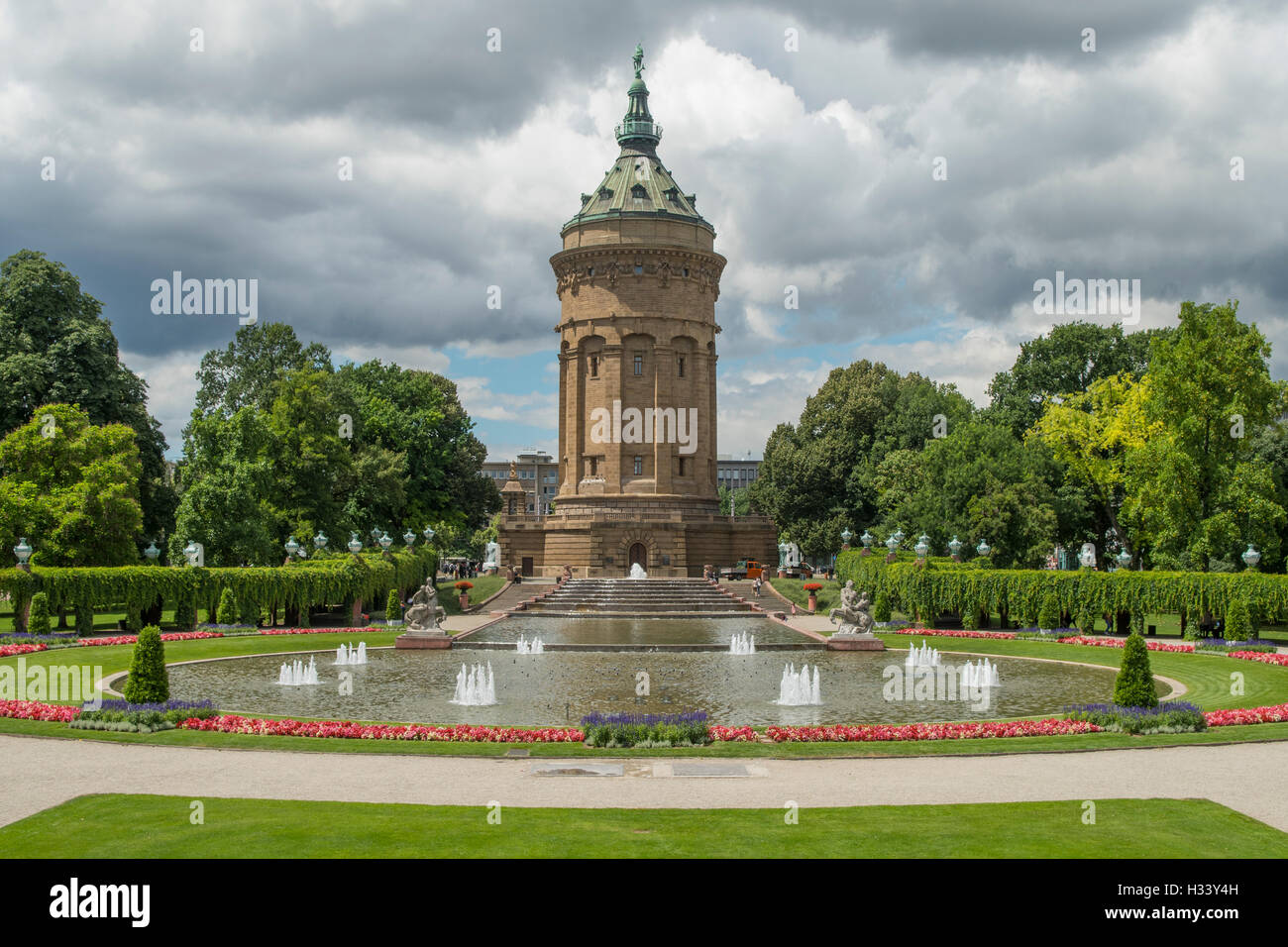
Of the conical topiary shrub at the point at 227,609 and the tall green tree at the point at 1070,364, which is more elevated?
the tall green tree at the point at 1070,364

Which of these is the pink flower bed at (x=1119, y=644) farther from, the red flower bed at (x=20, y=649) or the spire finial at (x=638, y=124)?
the spire finial at (x=638, y=124)

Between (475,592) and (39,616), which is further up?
(39,616)

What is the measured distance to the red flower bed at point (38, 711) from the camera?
21.2 metres

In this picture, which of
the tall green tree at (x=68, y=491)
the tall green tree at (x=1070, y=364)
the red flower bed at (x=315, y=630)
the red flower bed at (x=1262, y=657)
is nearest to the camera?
the red flower bed at (x=1262, y=657)

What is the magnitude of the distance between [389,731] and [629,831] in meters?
8.59

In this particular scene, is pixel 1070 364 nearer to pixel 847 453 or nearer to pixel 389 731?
pixel 847 453

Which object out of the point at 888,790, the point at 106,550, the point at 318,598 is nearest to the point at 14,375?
the point at 106,550

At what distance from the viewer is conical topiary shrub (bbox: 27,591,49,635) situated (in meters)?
38.2

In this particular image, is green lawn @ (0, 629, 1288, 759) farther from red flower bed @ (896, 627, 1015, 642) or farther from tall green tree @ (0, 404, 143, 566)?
tall green tree @ (0, 404, 143, 566)

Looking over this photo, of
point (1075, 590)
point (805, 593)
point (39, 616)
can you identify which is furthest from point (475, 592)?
point (1075, 590)

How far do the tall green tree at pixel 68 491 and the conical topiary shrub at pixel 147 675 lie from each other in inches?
991

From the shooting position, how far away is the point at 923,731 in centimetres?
1978

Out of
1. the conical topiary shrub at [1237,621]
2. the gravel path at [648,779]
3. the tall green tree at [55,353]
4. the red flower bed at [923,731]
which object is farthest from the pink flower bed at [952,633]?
the tall green tree at [55,353]
